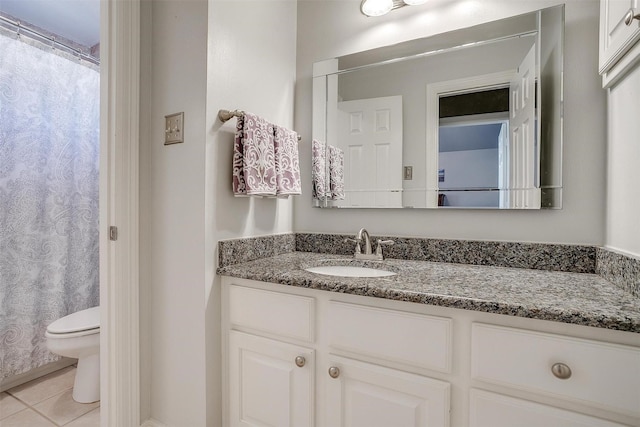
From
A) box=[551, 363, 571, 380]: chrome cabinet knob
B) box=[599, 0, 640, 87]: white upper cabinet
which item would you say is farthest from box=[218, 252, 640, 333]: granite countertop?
box=[599, 0, 640, 87]: white upper cabinet

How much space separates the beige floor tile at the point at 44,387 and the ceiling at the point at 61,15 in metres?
2.12

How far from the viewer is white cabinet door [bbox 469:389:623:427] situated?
71cm

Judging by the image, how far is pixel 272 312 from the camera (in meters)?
1.08

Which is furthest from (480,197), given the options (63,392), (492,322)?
(63,392)

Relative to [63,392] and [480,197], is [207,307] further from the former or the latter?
[63,392]

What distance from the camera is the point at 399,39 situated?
1.48m

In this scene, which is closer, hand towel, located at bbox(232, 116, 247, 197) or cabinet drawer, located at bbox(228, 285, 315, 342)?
cabinet drawer, located at bbox(228, 285, 315, 342)

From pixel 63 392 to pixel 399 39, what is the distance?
2521 mm

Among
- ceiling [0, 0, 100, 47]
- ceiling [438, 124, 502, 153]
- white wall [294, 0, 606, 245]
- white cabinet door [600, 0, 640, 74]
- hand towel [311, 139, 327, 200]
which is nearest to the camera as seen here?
white cabinet door [600, 0, 640, 74]

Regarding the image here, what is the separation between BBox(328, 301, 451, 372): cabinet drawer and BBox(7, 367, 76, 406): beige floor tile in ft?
5.69

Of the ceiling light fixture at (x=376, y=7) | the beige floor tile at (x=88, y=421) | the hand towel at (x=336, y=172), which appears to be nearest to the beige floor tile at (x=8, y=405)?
the beige floor tile at (x=88, y=421)

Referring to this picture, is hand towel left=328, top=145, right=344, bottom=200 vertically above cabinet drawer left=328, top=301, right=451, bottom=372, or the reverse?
hand towel left=328, top=145, right=344, bottom=200

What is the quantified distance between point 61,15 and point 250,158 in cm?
179

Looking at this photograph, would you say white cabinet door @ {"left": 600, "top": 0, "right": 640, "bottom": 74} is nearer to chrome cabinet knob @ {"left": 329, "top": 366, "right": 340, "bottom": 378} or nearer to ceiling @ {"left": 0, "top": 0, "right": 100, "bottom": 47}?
chrome cabinet knob @ {"left": 329, "top": 366, "right": 340, "bottom": 378}
